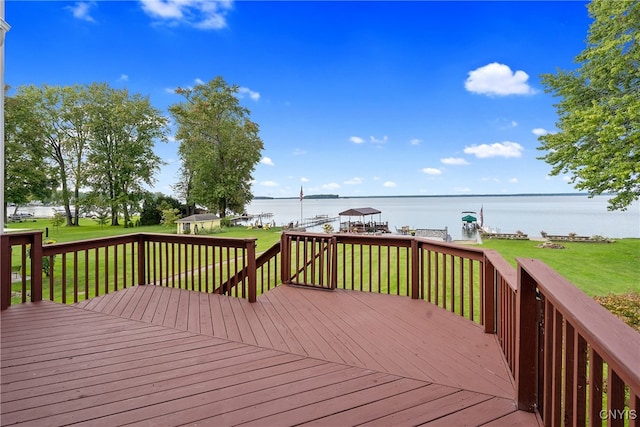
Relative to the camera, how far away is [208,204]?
22641mm

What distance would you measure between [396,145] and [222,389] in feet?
115

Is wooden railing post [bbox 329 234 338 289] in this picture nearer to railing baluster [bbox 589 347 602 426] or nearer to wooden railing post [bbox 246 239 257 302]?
wooden railing post [bbox 246 239 257 302]

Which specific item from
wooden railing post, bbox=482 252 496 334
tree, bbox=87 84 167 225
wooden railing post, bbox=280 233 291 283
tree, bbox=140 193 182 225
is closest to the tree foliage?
tree, bbox=87 84 167 225

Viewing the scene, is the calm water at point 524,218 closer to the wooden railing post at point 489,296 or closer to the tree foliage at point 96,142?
the tree foliage at point 96,142

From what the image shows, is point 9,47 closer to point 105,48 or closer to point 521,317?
point 105,48

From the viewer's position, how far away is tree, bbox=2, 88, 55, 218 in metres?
14.7

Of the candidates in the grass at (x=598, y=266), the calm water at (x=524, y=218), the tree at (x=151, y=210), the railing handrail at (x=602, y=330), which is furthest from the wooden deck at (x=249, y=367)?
the calm water at (x=524, y=218)

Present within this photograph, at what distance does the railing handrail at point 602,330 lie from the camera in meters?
0.65

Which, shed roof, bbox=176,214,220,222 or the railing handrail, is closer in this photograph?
the railing handrail

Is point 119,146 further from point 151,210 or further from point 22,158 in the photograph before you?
point 22,158

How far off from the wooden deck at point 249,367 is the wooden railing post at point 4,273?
0.11m

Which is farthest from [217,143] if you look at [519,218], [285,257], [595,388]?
[519,218]

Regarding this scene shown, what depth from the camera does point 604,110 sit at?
9227 millimetres

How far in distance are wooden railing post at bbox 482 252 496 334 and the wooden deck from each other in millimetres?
113
